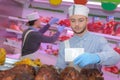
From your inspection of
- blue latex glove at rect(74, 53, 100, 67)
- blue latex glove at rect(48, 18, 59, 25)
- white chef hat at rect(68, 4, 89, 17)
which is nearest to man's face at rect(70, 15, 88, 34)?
white chef hat at rect(68, 4, 89, 17)

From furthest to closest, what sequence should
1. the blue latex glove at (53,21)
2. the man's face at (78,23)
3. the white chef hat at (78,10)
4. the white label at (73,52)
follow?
the blue latex glove at (53,21)
the white chef hat at (78,10)
the man's face at (78,23)
the white label at (73,52)

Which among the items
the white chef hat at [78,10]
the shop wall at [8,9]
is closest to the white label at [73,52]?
the white chef hat at [78,10]

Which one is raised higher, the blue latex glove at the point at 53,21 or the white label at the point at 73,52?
the white label at the point at 73,52

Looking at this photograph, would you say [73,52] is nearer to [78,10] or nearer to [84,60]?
[84,60]

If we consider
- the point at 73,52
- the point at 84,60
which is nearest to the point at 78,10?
the point at 73,52

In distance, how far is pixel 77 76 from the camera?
175 cm

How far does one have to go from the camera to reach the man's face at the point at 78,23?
297 cm

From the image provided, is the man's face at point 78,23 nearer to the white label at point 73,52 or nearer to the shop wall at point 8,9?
the white label at point 73,52

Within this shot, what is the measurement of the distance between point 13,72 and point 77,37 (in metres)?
1.61

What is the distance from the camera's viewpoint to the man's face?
297cm

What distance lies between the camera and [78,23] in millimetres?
2967

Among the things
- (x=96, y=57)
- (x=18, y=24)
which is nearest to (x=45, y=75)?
(x=96, y=57)

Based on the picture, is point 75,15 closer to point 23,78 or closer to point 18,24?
point 23,78

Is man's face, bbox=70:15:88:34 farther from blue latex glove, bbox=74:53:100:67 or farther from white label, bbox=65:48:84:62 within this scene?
blue latex glove, bbox=74:53:100:67
